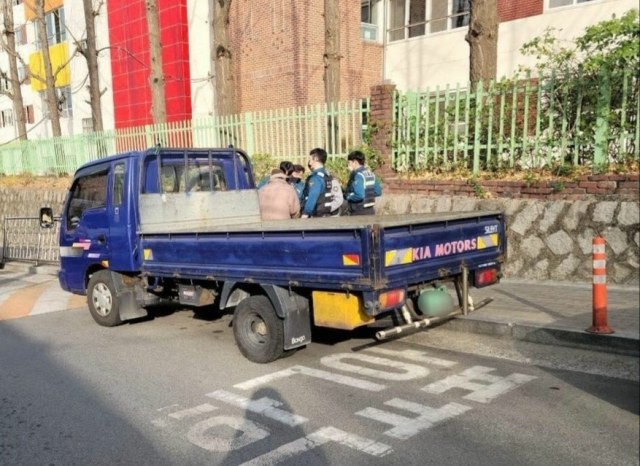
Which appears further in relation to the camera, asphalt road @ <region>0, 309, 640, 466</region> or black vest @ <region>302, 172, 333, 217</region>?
black vest @ <region>302, 172, 333, 217</region>

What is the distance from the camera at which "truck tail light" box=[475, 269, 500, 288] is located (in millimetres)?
5512

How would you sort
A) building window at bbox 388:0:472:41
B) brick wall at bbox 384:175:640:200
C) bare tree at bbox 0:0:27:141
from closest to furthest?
brick wall at bbox 384:175:640:200 < building window at bbox 388:0:472:41 < bare tree at bbox 0:0:27:141

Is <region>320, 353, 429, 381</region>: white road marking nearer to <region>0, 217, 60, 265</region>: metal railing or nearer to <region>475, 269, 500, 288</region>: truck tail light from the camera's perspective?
<region>475, 269, 500, 288</region>: truck tail light

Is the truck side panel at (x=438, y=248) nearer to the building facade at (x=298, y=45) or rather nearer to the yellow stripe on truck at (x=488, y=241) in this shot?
the yellow stripe on truck at (x=488, y=241)

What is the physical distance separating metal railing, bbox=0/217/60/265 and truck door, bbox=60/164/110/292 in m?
6.18

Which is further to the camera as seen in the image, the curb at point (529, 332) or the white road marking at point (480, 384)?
the curb at point (529, 332)

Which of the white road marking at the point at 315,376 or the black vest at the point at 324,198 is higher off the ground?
the black vest at the point at 324,198

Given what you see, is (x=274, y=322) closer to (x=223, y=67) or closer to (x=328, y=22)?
(x=328, y=22)

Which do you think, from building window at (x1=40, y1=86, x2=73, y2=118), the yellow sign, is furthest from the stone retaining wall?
the yellow sign

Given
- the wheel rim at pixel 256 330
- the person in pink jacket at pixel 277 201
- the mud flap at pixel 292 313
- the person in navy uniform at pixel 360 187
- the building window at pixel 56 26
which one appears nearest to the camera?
the mud flap at pixel 292 313

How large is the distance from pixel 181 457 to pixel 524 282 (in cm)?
602

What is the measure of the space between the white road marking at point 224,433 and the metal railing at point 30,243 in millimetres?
10534

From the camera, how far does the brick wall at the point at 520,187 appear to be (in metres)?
7.47

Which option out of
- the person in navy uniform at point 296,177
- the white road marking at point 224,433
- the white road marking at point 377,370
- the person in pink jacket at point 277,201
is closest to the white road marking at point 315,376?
the white road marking at point 377,370
